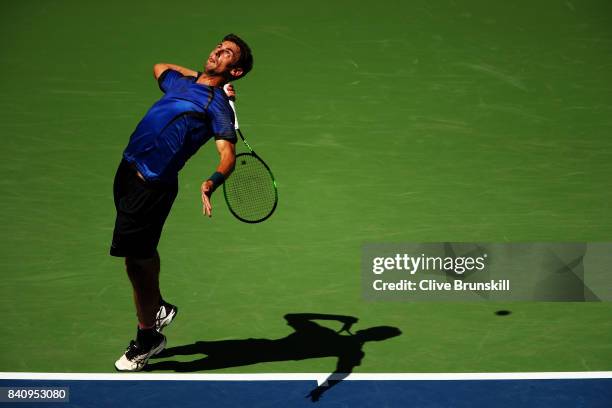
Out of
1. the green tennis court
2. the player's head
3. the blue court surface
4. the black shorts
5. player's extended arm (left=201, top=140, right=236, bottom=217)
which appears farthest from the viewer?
the green tennis court

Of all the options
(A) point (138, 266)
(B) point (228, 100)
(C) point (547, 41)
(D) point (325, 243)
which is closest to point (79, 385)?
(A) point (138, 266)

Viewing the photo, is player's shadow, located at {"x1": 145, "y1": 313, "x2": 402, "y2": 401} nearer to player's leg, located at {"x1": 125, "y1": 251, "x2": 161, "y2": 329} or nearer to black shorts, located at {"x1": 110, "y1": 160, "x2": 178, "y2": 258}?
player's leg, located at {"x1": 125, "y1": 251, "x2": 161, "y2": 329}

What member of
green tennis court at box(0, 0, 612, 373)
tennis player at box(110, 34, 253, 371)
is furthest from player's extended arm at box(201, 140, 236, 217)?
green tennis court at box(0, 0, 612, 373)

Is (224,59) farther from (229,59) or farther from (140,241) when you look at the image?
(140,241)

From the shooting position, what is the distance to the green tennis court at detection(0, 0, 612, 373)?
30.7 feet

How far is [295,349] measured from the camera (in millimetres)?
9008

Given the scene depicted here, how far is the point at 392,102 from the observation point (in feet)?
42.4

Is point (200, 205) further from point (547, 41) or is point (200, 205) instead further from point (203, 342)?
point (547, 41)

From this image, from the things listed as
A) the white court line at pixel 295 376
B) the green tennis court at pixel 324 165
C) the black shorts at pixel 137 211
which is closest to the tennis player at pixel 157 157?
the black shorts at pixel 137 211

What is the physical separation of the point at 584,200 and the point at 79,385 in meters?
5.57

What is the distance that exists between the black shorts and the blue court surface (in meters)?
0.98

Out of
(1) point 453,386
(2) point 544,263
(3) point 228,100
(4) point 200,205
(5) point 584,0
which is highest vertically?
(5) point 584,0

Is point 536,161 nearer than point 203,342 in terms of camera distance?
No

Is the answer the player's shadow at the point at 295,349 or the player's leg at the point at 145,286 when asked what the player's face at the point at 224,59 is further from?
the player's shadow at the point at 295,349
